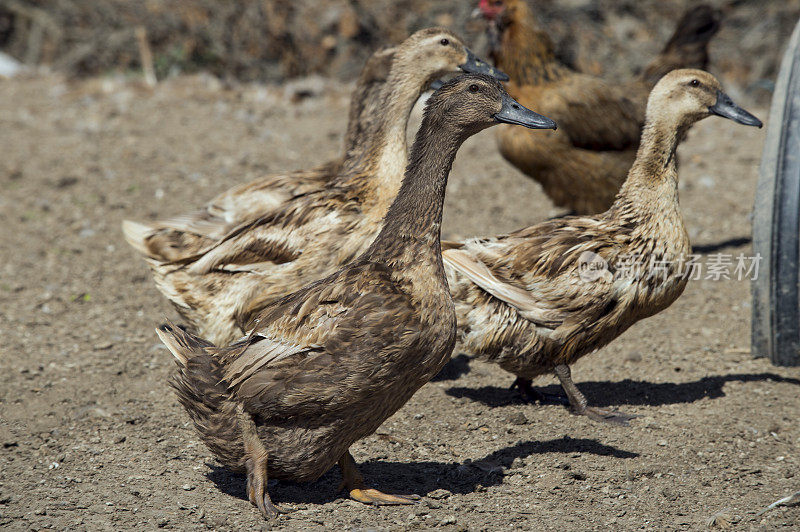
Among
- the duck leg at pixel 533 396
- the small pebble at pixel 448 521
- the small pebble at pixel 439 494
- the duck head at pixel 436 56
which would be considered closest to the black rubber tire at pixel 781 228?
the duck leg at pixel 533 396

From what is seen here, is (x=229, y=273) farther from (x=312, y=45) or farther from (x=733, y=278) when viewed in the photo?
(x=312, y=45)

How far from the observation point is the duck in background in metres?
5.19

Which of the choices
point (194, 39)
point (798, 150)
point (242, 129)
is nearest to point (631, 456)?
point (798, 150)

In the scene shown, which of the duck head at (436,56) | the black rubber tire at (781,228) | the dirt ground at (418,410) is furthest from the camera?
the duck head at (436,56)

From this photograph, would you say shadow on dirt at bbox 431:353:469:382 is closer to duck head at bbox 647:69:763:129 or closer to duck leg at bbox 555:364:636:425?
duck leg at bbox 555:364:636:425

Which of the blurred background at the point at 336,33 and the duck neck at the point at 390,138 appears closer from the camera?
the duck neck at the point at 390,138

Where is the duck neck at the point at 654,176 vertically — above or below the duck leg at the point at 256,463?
above

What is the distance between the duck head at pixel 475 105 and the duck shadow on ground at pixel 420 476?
176 centimetres

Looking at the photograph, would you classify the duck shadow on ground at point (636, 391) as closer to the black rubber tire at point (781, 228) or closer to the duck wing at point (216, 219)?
the black rubber tire at point (781, 228)

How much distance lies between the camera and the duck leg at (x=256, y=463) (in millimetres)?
3918

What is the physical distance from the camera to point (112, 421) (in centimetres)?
498

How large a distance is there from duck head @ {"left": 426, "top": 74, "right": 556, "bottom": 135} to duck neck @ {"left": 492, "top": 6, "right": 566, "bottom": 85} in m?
3.87

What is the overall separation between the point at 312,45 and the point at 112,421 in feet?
28.9

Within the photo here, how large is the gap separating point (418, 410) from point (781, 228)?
2642 mm
